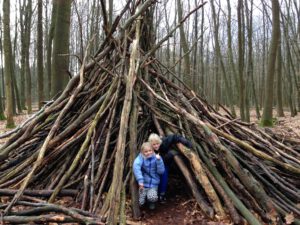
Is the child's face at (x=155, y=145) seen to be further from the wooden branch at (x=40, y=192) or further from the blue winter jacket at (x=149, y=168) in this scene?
the wooden branch at (x=40, y=192)

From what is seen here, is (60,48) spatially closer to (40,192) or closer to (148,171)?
(40,192)

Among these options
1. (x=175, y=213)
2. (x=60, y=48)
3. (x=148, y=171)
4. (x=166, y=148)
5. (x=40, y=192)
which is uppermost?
(x=60, y=48)

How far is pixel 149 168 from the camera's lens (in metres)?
3.87

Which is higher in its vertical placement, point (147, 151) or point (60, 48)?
point (60, 48)

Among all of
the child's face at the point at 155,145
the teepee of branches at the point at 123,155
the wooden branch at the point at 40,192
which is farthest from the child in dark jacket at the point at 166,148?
the wooden branch at the point at 40,192

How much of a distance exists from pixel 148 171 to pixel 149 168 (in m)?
0.04

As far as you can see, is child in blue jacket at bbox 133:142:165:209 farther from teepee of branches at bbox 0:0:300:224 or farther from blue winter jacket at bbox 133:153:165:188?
teepee of branches at bbox 0:0:300:224

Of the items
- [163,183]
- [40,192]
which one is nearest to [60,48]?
[40,192]

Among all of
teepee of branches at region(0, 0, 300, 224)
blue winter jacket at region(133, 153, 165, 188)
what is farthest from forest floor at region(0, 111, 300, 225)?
blue winter jacket at region(133, 153, 165, 188)

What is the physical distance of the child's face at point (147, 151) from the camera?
3.80 m

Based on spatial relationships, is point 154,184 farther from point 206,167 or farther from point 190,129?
point 190,129

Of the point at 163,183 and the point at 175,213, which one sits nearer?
the point at 175,213

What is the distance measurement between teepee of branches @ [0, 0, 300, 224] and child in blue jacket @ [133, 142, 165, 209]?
136 mm

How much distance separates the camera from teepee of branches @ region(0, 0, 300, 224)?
11.9ft
